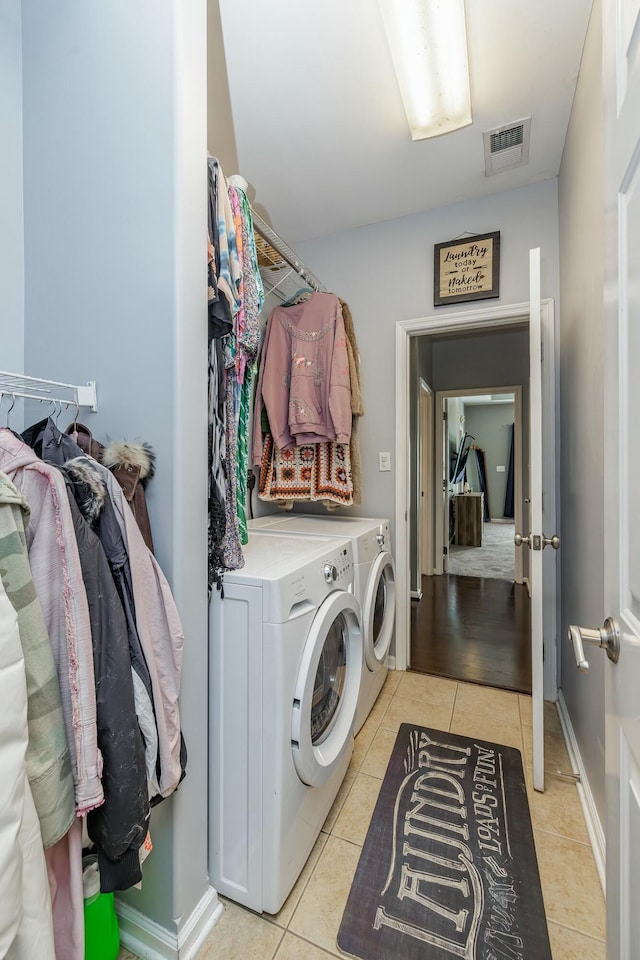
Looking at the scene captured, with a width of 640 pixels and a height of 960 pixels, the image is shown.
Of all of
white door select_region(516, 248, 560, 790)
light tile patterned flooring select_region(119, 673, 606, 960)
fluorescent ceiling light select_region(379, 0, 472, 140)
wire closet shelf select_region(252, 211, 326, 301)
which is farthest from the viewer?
wire closet shelf select_region(252, 211, 326, 301)

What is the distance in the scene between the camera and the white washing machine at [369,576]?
1.74 meters

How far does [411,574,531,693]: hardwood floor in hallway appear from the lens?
95.6 inches

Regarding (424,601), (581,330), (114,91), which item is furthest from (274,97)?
(424,601)

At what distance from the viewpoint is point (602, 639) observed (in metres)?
0.66

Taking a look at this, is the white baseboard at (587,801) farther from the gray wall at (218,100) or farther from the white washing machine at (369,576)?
the gray wall at (218,100)

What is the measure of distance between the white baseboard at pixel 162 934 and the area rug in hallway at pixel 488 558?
4152 mm

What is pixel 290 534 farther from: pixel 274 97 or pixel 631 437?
pixel 274 97

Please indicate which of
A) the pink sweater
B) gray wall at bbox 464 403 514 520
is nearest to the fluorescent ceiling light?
the pink sweater

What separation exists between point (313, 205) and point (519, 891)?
3023 millimetres

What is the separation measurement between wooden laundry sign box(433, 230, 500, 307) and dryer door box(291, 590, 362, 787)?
1.81 metres

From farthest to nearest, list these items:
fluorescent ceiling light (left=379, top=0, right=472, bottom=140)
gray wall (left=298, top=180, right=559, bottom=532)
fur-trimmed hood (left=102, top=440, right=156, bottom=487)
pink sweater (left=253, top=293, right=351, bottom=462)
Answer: gray wall (left=298, top=180, right=559, bottom=532)
pink sweater (left=253, top=293, right=351, bottom=462)
fluorescent ceiling light (left=379, top=0, right=472, bottom=140)
fur-trimmed hood (left=102, top=440, right=156, bottom=487)

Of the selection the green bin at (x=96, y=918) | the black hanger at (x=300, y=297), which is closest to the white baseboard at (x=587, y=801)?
the green bin at (x=96, y=918)

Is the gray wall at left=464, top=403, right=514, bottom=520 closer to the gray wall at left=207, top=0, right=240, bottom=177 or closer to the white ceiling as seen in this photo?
the white ceiling

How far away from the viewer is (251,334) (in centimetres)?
125
